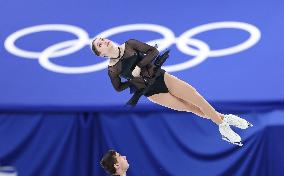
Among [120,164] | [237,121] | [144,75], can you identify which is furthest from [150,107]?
[144,75]

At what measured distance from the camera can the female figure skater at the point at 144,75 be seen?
8.36 ft

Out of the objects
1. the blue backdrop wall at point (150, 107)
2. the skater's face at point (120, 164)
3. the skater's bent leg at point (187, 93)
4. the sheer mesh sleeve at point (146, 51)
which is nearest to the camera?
the sheer mesh sleeve at point (146, 51)

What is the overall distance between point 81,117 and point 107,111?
0.19 meters

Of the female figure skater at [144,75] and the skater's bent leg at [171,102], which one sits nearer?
the female figure skater at [144,75]

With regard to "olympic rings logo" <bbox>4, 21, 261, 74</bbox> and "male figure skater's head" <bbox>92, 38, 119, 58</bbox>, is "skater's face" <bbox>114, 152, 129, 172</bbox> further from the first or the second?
"olympic rings logo" <bbox>4, 21, 261, 74</bbox>

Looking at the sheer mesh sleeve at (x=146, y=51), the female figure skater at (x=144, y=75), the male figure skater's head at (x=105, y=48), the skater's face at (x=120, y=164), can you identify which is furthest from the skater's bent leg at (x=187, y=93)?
the skater's face at (x=120, y=164)

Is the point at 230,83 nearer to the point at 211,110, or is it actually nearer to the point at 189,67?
the point at 189,67

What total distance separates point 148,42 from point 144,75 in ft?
5.93

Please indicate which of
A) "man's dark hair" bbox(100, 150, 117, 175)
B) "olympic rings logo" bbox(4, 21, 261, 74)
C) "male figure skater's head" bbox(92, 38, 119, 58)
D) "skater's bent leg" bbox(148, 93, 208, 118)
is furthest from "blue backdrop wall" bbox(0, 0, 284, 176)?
"male figure skater's head" bbox(92, 38, 119, 58)

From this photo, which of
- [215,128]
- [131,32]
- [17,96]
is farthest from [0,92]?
[215,128]

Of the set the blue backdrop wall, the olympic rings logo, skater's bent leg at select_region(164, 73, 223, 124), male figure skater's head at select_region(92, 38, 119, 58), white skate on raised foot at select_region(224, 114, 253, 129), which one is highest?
the olympic rings logo

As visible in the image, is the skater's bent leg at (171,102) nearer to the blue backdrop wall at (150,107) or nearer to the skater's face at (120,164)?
the skater's face at (120,164)

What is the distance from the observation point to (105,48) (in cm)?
257

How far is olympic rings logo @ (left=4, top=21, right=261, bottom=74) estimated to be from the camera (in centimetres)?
423
